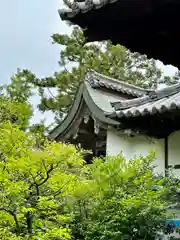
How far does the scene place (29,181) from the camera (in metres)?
5.66

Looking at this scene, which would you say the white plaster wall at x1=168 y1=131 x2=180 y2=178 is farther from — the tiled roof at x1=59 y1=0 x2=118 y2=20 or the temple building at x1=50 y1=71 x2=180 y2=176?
the tiled roof at x1=59 y1=0 x2=118 y2=20

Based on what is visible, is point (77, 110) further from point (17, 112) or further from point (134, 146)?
point (17, 112)

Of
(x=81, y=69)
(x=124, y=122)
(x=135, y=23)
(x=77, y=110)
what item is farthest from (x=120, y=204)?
(x=81, y=69)

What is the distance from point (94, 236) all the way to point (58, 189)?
2.40m

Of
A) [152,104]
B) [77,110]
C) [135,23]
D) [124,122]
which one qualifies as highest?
[77,110]

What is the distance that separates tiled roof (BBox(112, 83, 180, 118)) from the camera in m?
8.33

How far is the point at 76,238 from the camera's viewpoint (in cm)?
839

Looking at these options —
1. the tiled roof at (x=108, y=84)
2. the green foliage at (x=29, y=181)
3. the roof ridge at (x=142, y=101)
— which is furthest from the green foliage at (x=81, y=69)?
the green foliage at (x=29, y=181)

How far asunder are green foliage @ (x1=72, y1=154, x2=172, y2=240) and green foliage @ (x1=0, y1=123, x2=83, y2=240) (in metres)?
1.58

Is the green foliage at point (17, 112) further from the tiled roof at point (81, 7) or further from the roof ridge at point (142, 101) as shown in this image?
the roof ridge at point (142, 101)

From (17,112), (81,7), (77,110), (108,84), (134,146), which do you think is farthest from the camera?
(108,84)

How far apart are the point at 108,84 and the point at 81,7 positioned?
Result: 35.3 feet

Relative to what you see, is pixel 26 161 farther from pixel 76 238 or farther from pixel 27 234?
pixel 76 238

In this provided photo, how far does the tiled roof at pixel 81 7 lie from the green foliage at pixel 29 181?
2.85m
